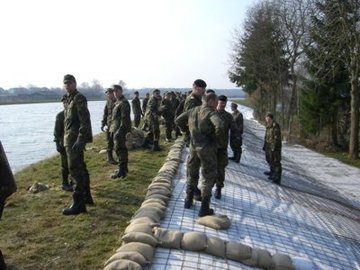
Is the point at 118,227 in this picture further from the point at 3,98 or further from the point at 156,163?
the point at 3,98

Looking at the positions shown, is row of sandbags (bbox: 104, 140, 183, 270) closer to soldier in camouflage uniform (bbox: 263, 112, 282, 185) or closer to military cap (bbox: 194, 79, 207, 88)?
military cap (bbox: 194, 79, 207, 88)

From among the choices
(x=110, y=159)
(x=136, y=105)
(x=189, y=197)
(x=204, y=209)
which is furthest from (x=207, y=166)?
(x=136, y=105)

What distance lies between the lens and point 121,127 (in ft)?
35.6

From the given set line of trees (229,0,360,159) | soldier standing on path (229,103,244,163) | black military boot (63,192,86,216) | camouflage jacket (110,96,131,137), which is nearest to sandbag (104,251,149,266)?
black military boot (63,192,86,216)

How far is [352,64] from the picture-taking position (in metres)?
24.4

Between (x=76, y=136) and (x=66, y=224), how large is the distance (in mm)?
1459

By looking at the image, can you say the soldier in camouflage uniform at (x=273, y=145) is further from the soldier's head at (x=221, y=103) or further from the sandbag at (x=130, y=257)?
the sandbag at (x=130, y=257)

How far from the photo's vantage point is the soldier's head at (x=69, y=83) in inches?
311

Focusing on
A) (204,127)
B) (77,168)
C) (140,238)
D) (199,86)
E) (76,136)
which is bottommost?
(140,238)

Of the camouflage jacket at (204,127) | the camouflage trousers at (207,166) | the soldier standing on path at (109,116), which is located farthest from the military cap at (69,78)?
the soldier standing on path at (109,116)

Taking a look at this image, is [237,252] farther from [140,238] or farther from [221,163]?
[221,163]

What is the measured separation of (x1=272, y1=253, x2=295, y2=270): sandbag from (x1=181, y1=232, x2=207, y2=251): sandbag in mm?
977

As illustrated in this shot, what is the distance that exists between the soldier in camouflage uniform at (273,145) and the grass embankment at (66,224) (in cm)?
372

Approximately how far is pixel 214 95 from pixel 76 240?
3092 mm
